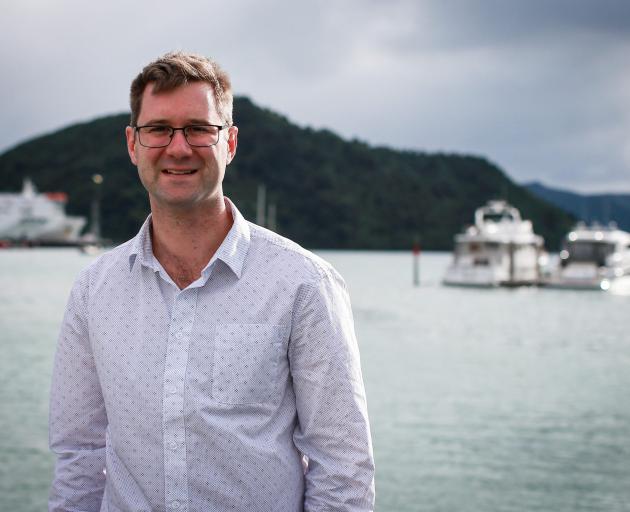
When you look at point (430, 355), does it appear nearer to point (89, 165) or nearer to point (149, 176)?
point (149, 176)

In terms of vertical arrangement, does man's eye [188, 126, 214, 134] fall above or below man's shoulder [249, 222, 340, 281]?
above

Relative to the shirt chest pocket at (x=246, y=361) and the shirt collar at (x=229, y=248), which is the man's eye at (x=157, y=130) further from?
the shirt chest pocket at (x=246, y=361)

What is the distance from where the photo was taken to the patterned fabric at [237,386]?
2062 millimetres

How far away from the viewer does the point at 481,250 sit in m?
52.8

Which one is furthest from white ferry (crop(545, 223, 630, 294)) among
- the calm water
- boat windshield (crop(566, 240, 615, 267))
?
the calm water

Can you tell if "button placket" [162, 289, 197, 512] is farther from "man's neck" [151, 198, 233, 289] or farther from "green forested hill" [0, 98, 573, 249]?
"green forested hill" [0, 98, 573, 249]

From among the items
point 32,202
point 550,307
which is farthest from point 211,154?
point 32,202

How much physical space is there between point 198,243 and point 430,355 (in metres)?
24.6

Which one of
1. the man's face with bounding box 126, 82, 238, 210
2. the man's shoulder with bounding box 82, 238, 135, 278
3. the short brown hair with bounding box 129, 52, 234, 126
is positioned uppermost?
the short brown hair with bounding box 129, 52, 234, 126

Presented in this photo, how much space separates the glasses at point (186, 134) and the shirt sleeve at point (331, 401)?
43 centimetres

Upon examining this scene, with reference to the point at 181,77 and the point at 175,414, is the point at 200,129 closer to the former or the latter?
the point at 181,77

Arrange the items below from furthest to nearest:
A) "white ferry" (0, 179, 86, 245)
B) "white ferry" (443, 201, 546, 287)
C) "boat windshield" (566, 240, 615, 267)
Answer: "white ferry" (0, 179, 86, 245) → "boat windshield" (566, 240, 615, 267) → "white ferry" (443, 201, 546, 287)

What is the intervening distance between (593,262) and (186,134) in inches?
2271

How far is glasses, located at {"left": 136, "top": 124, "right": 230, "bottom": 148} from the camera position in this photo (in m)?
2.12
